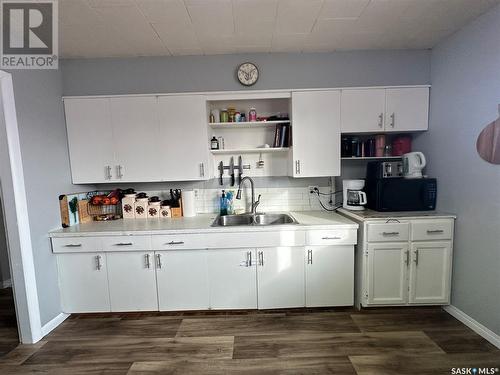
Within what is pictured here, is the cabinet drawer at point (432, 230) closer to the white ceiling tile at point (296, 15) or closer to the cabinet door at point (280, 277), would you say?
the cabinet door at point (280, 277)

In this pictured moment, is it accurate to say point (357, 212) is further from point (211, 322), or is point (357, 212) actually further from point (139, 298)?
point (139, 298)

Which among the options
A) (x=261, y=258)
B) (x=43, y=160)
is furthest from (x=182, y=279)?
(x=43, y=160)

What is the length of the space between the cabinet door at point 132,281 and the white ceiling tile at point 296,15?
2371mm

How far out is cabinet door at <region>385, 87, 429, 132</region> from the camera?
8.05ft

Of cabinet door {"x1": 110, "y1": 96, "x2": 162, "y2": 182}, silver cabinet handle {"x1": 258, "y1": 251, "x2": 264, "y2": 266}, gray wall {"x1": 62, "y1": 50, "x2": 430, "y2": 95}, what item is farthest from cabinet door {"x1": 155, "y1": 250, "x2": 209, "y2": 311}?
gray wall {"x1": 62, "y1": 50, "x2": 430, "y2": 95}

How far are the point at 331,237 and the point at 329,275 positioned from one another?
38 cm

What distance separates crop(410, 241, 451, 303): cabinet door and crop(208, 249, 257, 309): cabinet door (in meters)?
1.51

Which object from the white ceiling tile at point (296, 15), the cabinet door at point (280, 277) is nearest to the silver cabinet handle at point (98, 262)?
the cabinet door at point (280, 277)

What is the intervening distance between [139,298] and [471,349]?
111 inches

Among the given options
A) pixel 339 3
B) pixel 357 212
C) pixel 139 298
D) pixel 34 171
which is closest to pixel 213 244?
pixel 139 298

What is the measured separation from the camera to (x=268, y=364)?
1723mm

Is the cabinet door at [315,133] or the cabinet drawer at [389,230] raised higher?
the cabinet door at [315,133]

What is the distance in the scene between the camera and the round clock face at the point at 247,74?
2.56 meters

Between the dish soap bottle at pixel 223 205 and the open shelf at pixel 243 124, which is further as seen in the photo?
the dish soap bottle at pixel 223 205
